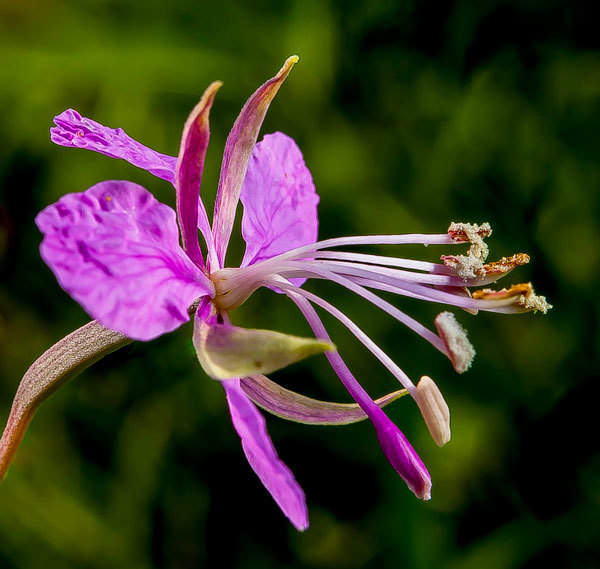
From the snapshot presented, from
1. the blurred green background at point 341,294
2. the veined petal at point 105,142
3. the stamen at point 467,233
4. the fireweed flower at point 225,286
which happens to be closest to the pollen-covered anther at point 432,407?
the fireweed flower at point 225,286

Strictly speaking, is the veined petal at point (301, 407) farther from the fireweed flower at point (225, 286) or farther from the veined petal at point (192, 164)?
the veined petal at point (192, 164)

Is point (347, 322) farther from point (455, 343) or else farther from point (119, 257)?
Answer: point (119, 257)

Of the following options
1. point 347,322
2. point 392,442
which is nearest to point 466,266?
point 347,322

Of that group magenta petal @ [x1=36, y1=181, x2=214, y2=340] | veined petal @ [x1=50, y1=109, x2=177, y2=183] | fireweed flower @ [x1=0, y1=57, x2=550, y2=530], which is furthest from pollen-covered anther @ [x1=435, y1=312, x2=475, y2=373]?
veined petal @ [x1=50, y1=109, x2=177, y2=183]

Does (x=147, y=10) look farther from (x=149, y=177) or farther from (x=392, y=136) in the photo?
(x=392, y=136)

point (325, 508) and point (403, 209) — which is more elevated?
point (403, 209)

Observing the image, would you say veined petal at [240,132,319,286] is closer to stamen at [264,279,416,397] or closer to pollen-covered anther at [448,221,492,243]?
stamen at [264,279,416,397]

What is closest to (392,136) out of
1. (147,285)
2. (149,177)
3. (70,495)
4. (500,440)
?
(149,177)
